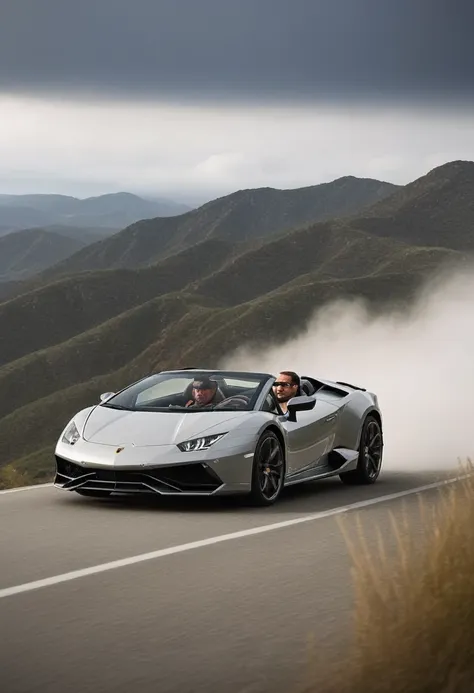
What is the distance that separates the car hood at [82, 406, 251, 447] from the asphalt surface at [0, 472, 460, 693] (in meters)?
0.58

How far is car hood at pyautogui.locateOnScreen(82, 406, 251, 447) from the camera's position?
1213 cm

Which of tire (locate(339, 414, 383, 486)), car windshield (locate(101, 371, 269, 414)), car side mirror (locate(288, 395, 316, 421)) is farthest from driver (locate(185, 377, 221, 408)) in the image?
tire (locate(339, 414, 383, 486))

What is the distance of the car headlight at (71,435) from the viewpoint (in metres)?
12.4

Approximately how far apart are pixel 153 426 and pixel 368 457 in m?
3.21

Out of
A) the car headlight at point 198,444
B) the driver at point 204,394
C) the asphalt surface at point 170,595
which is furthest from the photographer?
the driver at point 204,394

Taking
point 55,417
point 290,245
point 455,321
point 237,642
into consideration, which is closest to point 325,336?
point 455,321

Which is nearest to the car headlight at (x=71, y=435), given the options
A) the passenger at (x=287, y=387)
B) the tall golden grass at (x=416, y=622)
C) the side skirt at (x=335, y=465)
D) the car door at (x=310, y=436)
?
the car door at (x=310, y=436)

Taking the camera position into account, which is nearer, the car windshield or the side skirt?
the car windshield

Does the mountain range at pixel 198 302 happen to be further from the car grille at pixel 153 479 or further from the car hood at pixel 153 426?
the car grille at pixel 153 479

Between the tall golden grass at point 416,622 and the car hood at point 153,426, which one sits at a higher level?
the car hood at point 153,426

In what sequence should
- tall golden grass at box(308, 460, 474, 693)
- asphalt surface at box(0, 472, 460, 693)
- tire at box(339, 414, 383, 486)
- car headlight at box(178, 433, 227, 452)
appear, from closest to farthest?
1. tall golden grass at box(308, 460, 474, 693)
2. asphalt surface at box(0, 472, 460, 693)
3. car headlight at box(178, 433, 227, 452)
4. tire at box(339, 414, 383, 486)

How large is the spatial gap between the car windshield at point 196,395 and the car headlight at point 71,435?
0.62 m

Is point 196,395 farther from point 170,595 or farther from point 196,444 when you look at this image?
point 170,595

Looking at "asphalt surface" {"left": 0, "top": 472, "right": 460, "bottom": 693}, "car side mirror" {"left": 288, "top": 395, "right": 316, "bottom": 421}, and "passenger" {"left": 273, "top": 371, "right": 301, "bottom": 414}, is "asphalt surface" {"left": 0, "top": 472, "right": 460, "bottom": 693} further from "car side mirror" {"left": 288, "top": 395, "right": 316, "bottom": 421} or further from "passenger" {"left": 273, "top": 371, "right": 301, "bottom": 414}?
"passenger" {"left": 273, "top": 371, "right": 301, "bottom": 414}
